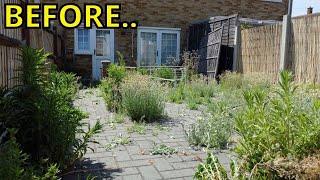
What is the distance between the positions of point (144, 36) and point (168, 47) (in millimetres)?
1234

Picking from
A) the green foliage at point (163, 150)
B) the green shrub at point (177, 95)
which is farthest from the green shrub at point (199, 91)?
the green foliage at point (163, 150)

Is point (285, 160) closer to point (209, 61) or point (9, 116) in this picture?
point (9, 116)

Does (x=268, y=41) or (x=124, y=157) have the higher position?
(x=268, y=41)

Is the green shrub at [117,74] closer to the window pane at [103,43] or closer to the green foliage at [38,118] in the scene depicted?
the green foliage at [38,118]

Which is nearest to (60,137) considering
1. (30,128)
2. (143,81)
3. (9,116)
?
(30,128)

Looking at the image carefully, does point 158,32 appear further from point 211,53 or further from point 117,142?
point 117,142

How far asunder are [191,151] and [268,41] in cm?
726

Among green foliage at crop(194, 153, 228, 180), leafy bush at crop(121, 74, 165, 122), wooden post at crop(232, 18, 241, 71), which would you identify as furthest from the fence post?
green foliage at crop(194, 153, 228, 180)

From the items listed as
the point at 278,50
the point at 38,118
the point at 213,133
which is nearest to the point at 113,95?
the point at 213,133

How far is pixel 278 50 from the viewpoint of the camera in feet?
32.1

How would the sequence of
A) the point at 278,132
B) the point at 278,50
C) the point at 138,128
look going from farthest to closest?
the point at 278,50, the point at 138,128, the point at 278,132

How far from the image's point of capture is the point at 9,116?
2797 mm

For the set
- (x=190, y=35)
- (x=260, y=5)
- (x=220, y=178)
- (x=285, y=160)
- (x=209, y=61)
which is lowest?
(x=220, y=178)

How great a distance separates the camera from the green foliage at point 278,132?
7.10ft
